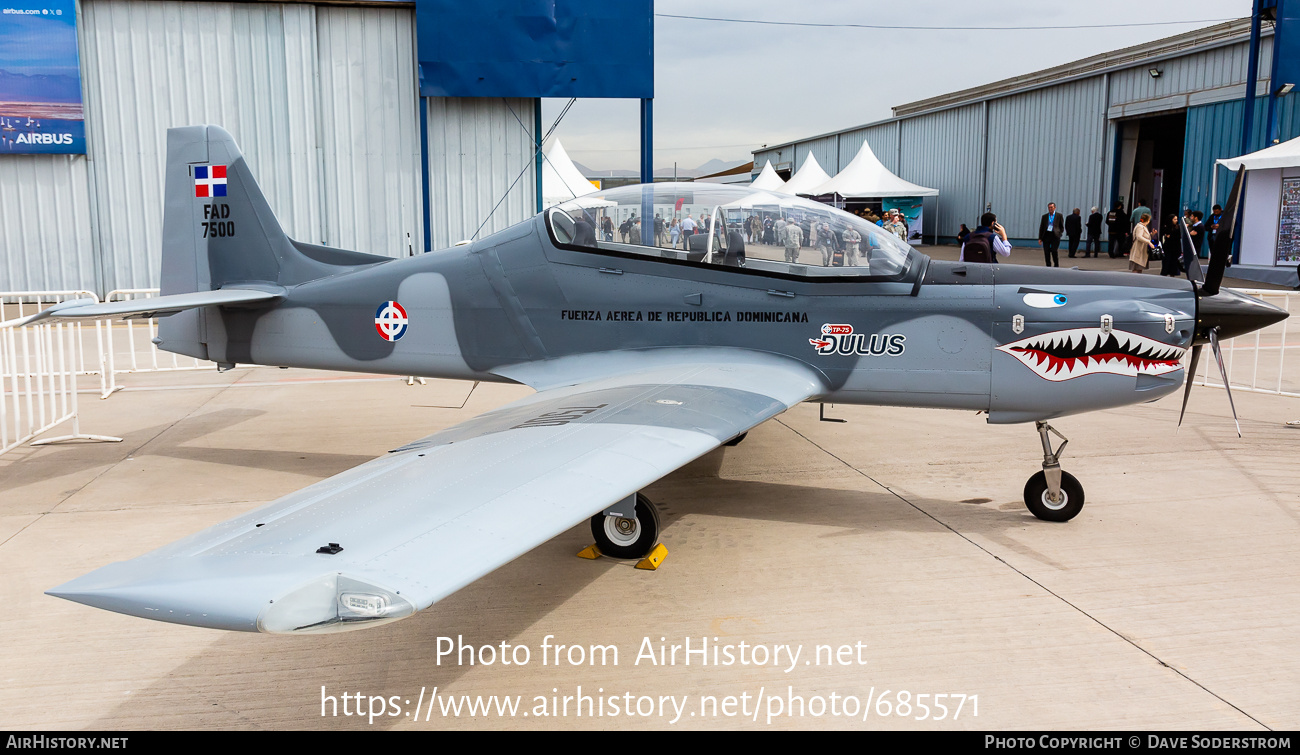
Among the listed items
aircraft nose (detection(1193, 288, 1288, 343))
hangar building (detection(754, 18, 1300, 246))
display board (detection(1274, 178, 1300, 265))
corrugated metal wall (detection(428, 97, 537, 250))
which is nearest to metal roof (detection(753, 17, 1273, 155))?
hangar building (detection(754, 18, 1300, 246))

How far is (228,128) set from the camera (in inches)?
698

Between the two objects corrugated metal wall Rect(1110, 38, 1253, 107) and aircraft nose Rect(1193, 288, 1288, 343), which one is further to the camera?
corrugated metal wall Rect(1110, 38, 1253, 107)

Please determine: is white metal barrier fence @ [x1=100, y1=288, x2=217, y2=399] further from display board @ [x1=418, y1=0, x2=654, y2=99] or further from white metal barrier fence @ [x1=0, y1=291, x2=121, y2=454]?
display board @ [x1=418, y1=0, x2=654, y2=99]

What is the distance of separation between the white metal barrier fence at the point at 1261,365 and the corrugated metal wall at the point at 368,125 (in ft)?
46.2

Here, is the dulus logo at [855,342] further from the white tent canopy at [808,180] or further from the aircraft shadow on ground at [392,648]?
the white tent canopy at [808,180]

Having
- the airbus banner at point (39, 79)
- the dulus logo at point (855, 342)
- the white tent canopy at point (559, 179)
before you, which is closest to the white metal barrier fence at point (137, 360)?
Answer: the airbus banner at point (39, 79)

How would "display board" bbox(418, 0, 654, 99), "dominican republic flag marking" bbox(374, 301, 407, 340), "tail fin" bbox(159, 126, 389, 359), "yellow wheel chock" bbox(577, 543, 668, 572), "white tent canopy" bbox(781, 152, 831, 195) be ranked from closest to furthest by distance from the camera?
"yellow wheel chock" bbox(577, 543, 668, 572), "dominican republic flag marking" bbox(374, 301, 407, 340), "tail fin" bbox(159, 126, 389, 359), "display board" bbox(418, 0, 654, 99), "white tent canopy" bbox(781, 152, 831, 195)

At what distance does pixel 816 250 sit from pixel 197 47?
16.5 metres

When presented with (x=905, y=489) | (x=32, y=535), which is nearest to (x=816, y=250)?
(x=905, y=489)

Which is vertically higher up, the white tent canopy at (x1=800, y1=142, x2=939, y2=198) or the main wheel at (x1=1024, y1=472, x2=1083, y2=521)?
the white tent canopy at (x1=800, y1=142, x2=939, y2=198)

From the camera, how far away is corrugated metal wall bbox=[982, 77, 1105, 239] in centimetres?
3338

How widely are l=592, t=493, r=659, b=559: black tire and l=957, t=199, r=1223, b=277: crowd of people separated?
997cm

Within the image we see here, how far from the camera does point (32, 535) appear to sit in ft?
18.8

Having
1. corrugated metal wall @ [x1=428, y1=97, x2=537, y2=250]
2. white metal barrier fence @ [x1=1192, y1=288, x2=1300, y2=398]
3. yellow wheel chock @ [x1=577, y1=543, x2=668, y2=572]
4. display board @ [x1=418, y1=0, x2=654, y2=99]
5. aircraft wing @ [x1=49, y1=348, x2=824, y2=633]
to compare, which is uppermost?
display board @ [x1=418, y1=0, x2=654, y2=99]
